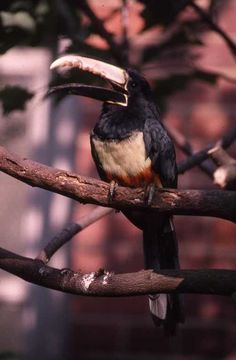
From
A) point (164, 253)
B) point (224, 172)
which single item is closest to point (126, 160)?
point (164, 253)

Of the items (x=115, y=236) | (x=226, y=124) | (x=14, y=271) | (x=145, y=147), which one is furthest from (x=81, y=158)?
(x=14, y=271)

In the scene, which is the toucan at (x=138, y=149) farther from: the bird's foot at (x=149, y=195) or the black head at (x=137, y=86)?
the bird's foot at (x=149, y=195)

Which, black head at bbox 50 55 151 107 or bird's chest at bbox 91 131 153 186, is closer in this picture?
black head at bbox 50 55 151 107

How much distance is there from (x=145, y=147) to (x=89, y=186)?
2.28ft

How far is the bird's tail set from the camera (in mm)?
2842

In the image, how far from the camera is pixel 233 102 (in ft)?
12.5

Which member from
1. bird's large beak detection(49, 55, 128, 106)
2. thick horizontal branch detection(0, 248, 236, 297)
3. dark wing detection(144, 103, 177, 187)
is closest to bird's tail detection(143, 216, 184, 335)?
dark wing detection(144, 103, 177, 187)

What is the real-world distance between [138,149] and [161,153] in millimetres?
66

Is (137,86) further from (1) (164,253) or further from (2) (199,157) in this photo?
(1) (164,253)

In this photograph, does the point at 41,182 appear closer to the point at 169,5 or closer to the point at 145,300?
the point at 169,5

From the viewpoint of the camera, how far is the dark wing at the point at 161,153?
111 inches

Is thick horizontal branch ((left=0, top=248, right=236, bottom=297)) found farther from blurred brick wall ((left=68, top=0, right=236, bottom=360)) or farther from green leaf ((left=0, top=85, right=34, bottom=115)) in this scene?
blurred brick wall ((left=68, top=0, right=236, bottom=360))

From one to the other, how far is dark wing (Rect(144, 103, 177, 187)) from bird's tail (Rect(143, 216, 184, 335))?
0.61ft

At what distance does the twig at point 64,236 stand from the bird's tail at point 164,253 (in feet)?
0.94
